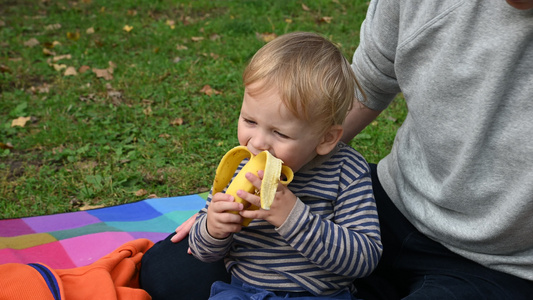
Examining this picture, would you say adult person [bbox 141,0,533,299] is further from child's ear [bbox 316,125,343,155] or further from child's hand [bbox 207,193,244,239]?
child's hand [bbox 207,193,244,239]

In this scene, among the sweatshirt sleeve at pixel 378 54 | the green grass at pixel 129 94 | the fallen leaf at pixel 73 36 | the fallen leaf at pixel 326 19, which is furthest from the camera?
the fallen leaf at pixel 326 19

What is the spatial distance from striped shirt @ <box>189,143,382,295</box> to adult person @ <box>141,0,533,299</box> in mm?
200

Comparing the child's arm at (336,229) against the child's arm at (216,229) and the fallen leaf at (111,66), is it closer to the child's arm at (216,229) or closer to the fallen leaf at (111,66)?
the child's arm at (216,229)

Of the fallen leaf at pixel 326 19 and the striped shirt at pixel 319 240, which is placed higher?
the striped shirt at pixel 319 240

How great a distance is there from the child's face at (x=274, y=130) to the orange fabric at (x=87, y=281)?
2.17ft

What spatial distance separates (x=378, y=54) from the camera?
2000 millimetres

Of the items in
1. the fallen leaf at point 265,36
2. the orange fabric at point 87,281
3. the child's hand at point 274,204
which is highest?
the child's hand at point 274,204

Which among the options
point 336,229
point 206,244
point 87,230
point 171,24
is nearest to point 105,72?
point 171,24

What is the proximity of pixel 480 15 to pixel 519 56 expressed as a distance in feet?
0.53

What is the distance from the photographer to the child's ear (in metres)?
1.70

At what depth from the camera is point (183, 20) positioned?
6.71 metres

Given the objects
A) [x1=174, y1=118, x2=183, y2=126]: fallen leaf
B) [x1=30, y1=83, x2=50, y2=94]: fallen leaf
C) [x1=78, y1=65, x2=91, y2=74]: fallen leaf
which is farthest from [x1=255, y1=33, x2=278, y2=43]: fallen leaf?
[x1=30, y1=83, x2=50, y2=94]: fallen leaf

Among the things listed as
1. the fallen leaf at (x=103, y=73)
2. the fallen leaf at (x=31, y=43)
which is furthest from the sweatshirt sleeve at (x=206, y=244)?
the fallen leaf at (x=31, y=43)

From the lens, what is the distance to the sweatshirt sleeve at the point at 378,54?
1923 mm
